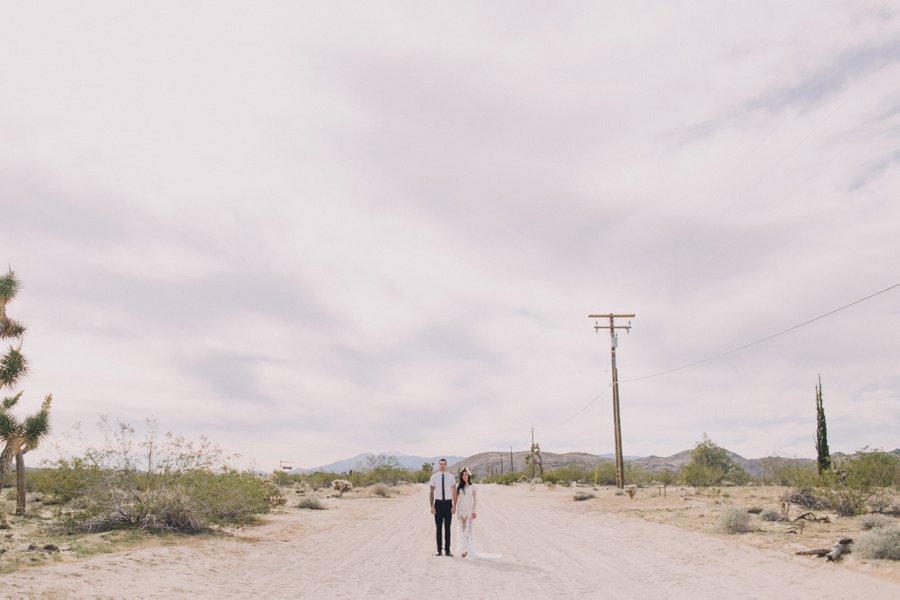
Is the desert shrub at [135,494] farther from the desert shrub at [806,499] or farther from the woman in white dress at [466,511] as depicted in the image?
the desert shrub at [806,499]

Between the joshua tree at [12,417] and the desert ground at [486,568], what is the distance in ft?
32.7

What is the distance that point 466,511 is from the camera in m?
14.7

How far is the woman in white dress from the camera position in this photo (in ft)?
46.4

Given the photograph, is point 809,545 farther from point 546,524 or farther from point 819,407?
point 819,407

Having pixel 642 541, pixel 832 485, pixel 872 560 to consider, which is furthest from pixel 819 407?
pixel 872 560

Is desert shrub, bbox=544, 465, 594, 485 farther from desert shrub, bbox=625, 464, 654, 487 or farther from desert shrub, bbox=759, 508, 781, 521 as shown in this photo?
desert shrub, bbox=759, 508, 781, 521

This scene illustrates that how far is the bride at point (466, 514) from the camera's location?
46.4ft

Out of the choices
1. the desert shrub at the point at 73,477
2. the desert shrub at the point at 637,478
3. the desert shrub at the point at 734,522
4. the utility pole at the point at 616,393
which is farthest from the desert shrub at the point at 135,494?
the desert shrub at the point at 637,478

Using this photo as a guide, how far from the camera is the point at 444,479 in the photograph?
15.1 meters

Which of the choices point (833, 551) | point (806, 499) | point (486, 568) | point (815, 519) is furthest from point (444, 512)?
point (806, 499)

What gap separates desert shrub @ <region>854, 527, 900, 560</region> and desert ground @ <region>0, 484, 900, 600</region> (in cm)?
29

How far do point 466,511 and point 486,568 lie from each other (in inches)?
81.6

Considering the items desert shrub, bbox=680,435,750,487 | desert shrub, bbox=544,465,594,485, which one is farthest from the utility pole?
desert shrub, bbox=544,465,594,485

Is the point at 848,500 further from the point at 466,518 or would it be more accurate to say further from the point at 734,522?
the point at 466,518
